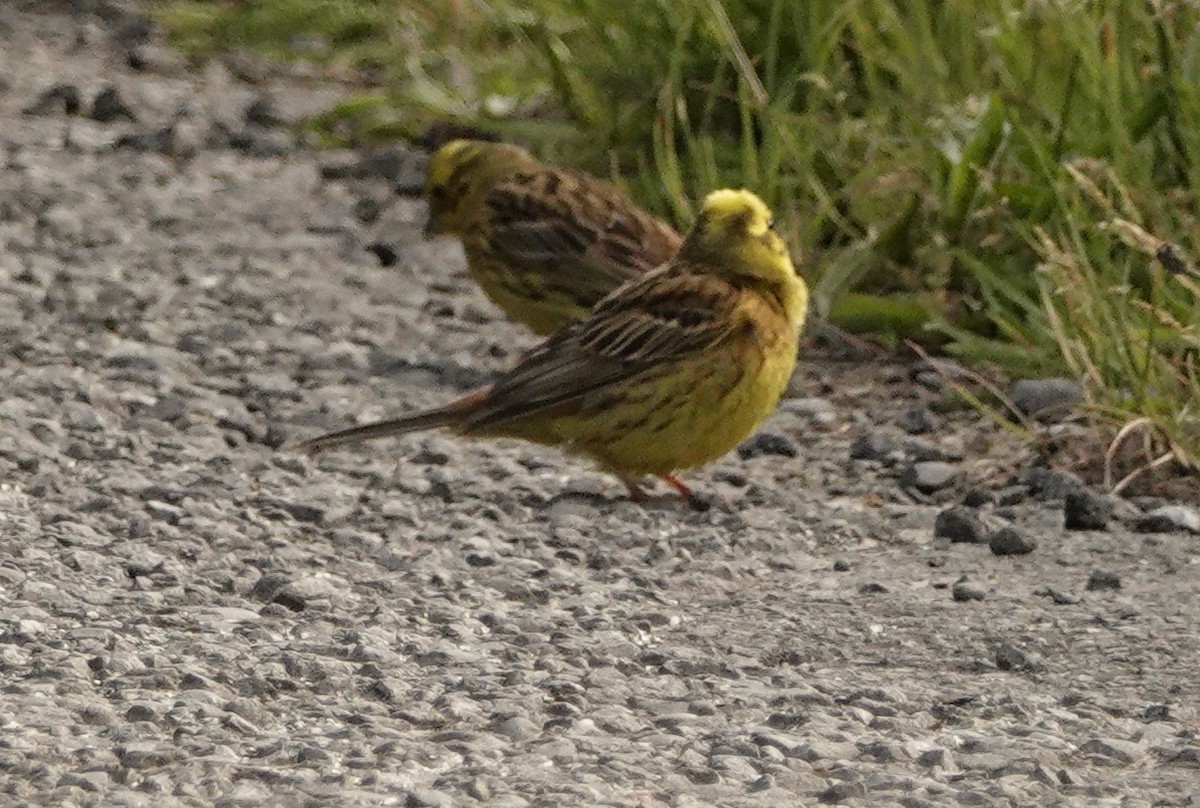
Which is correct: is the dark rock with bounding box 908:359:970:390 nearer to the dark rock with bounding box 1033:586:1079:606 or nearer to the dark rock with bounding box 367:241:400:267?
the dark rock with bounding box 1033:586:1079:606

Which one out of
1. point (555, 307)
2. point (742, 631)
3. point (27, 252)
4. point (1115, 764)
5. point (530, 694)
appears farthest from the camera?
point (27, 252)

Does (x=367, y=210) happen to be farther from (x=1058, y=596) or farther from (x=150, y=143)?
(x=1058, y=596)

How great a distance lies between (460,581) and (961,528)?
1247 mm

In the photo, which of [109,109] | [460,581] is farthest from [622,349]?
[109,109]

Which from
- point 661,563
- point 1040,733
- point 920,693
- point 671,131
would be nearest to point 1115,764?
point 1040,733

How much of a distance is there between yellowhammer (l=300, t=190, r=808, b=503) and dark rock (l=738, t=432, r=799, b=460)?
44cm

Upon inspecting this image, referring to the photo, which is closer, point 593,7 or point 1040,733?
point 1040,733

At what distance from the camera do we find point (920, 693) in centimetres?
469

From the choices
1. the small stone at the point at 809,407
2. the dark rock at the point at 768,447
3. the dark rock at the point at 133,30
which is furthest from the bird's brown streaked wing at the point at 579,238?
the dark rock at the point at 133,30

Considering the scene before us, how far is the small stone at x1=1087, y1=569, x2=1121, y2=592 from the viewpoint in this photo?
5.45m

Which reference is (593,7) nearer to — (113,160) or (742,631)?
(113,160)

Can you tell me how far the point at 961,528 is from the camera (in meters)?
5.90

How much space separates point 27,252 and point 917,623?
4016mm

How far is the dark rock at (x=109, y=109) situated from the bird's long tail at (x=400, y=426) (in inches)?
154
